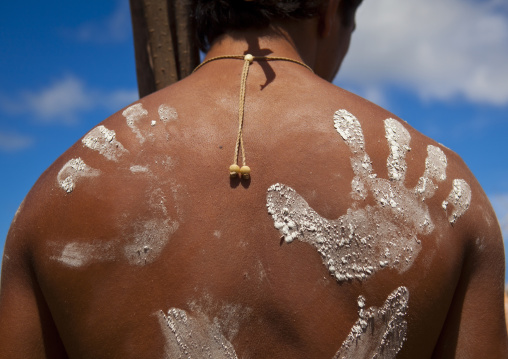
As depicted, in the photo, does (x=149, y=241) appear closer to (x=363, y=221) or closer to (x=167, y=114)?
(x=167, y=114)

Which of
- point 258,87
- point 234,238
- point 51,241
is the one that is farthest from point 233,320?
point 258,87

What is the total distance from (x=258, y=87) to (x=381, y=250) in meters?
0.57

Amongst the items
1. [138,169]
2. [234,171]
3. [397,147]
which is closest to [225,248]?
[234,171]

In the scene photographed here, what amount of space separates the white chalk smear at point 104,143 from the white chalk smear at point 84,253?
0.80ft

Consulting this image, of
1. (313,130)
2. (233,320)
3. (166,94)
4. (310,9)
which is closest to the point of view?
(233,320)

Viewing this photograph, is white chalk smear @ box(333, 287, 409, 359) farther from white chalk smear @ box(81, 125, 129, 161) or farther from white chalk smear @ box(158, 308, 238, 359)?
white chalk smear @ box(81, 125, 129, 161)

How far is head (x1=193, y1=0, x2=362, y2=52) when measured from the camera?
1709 mm

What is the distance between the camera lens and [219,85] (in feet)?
5.35

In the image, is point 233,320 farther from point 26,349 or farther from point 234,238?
point 26,349

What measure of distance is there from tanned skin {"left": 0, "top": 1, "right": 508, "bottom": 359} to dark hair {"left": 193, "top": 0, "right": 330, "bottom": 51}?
0.17m

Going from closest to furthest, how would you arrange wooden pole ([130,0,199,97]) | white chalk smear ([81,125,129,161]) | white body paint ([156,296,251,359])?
white body paint ([156,296,251,359])
white chalk smear ([81,125,129,161])
wooden pole ([130,0,199,97])

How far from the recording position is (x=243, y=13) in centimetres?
171

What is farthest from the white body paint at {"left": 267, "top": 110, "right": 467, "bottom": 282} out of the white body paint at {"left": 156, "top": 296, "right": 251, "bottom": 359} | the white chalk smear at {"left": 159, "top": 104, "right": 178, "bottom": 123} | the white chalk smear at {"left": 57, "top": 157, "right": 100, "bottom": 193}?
the white chalk smear at {"left": 57, "top": 157, "right": 100, "bottom": 193}

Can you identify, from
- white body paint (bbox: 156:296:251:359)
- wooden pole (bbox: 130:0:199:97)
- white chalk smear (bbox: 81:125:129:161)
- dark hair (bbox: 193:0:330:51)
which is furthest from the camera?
wooden pole (bbox: 130:0:199:97)
